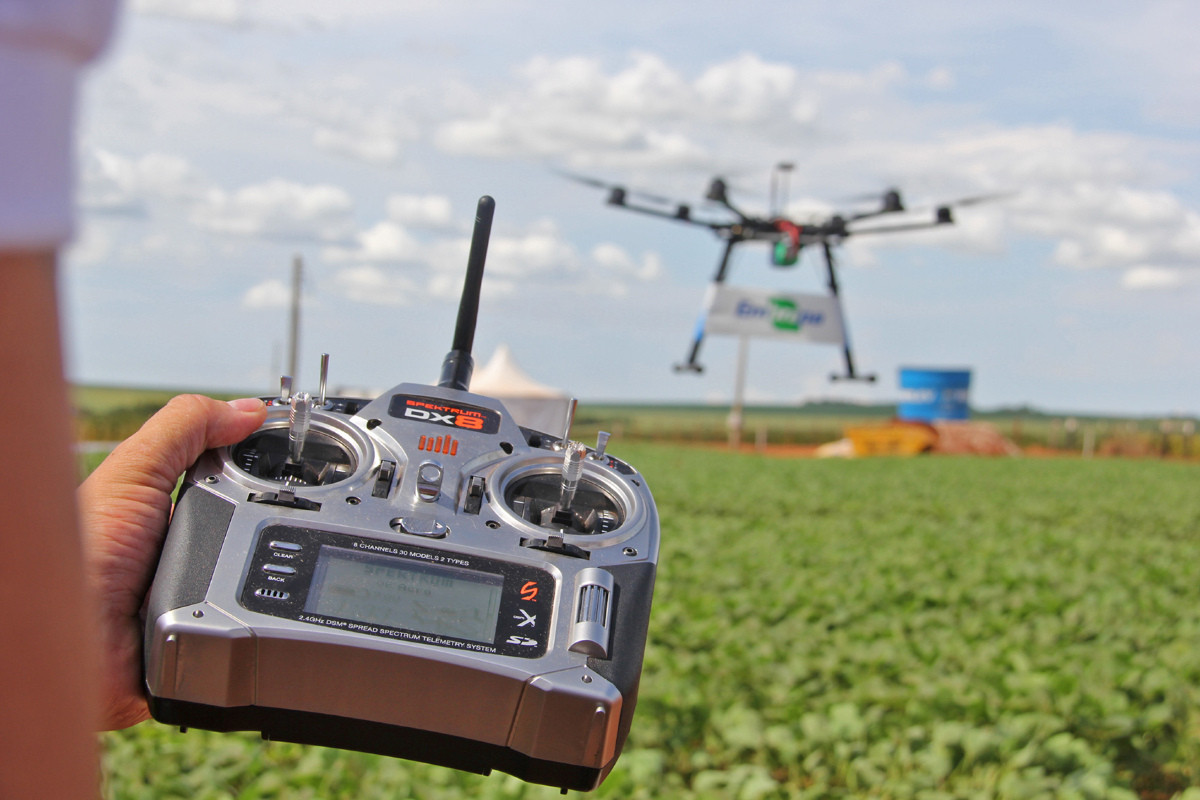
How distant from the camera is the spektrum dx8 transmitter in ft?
4.84

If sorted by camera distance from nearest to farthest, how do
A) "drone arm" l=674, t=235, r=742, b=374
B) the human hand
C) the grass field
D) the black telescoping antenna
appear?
the human hand
the black telescoping antenna
the grass field
"drone arm" l=674, t=235, r=742, b=374

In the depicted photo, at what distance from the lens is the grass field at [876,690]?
4801 millimetres

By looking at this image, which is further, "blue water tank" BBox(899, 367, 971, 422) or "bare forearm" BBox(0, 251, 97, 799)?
"blue water tank" BBox(899, 367, 971, 422)

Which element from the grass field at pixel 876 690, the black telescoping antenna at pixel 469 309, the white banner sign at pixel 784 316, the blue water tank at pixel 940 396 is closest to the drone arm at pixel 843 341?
the white banner sign at pixel 784 316

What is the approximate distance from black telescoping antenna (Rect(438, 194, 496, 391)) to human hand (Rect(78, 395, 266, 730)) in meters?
0.33

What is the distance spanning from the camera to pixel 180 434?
6.01ft

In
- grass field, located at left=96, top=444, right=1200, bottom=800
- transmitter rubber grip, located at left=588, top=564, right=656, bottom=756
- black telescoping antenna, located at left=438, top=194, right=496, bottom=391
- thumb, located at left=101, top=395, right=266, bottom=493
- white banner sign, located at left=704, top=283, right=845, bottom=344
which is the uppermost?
white banner sign, located at left=704, top=283, right=845, bottom=344

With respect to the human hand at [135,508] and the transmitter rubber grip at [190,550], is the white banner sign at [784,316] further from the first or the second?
the transmitter rubber grip at [190,550]

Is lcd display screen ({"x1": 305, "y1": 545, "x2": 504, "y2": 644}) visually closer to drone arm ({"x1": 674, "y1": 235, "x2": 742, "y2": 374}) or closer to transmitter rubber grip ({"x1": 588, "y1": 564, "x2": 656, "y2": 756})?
transmitter rubber grip ({"x1": 588, "y1": 564, "x2": 656, "y2": 756})

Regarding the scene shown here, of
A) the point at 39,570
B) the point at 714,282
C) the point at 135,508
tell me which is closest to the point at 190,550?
the point at 135,508

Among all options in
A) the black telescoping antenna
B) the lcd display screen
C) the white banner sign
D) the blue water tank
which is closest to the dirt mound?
the blue water tank

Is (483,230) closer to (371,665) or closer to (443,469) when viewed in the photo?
(443,469)

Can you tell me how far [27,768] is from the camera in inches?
22.9

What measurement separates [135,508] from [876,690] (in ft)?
16.8
